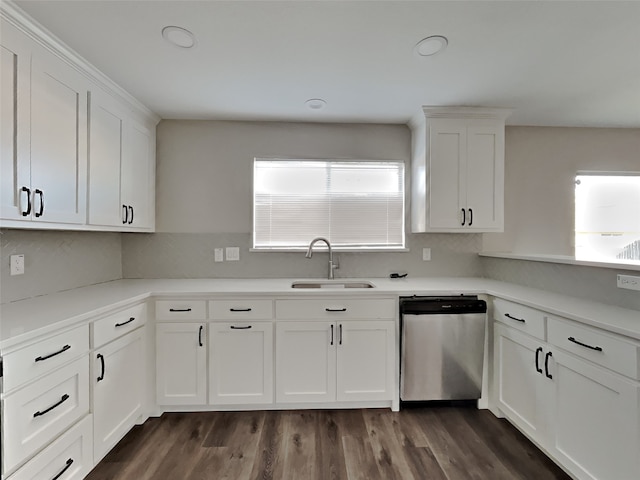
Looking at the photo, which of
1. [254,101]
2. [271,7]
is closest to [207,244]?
[254,101]

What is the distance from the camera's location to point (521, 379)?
2.00 metres

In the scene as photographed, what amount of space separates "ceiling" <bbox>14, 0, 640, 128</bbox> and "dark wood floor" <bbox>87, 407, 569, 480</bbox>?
241 cm

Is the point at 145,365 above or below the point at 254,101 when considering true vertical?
below

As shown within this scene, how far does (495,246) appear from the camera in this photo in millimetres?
3076

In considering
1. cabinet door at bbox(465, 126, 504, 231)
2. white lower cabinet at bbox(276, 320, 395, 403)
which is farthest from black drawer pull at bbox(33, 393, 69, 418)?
cabinet door at bbox(465, 126, 504, 231)

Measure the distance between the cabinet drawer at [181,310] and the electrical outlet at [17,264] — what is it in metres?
0.79

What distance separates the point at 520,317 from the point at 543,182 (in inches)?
71.6

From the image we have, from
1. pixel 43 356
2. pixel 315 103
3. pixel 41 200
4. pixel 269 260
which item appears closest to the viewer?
pixel 43 356

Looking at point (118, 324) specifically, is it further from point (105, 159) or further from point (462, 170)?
point (462, 170)

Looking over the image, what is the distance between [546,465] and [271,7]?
2922 millimetres

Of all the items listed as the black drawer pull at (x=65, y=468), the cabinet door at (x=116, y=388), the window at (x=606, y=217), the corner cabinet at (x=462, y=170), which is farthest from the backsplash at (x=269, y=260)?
the black drawer pull at (x=65, y=468)

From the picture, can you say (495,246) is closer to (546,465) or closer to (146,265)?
(546,465)

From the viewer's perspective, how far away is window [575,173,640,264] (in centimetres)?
316

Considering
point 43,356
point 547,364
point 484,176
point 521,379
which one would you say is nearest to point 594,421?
point 547,364
